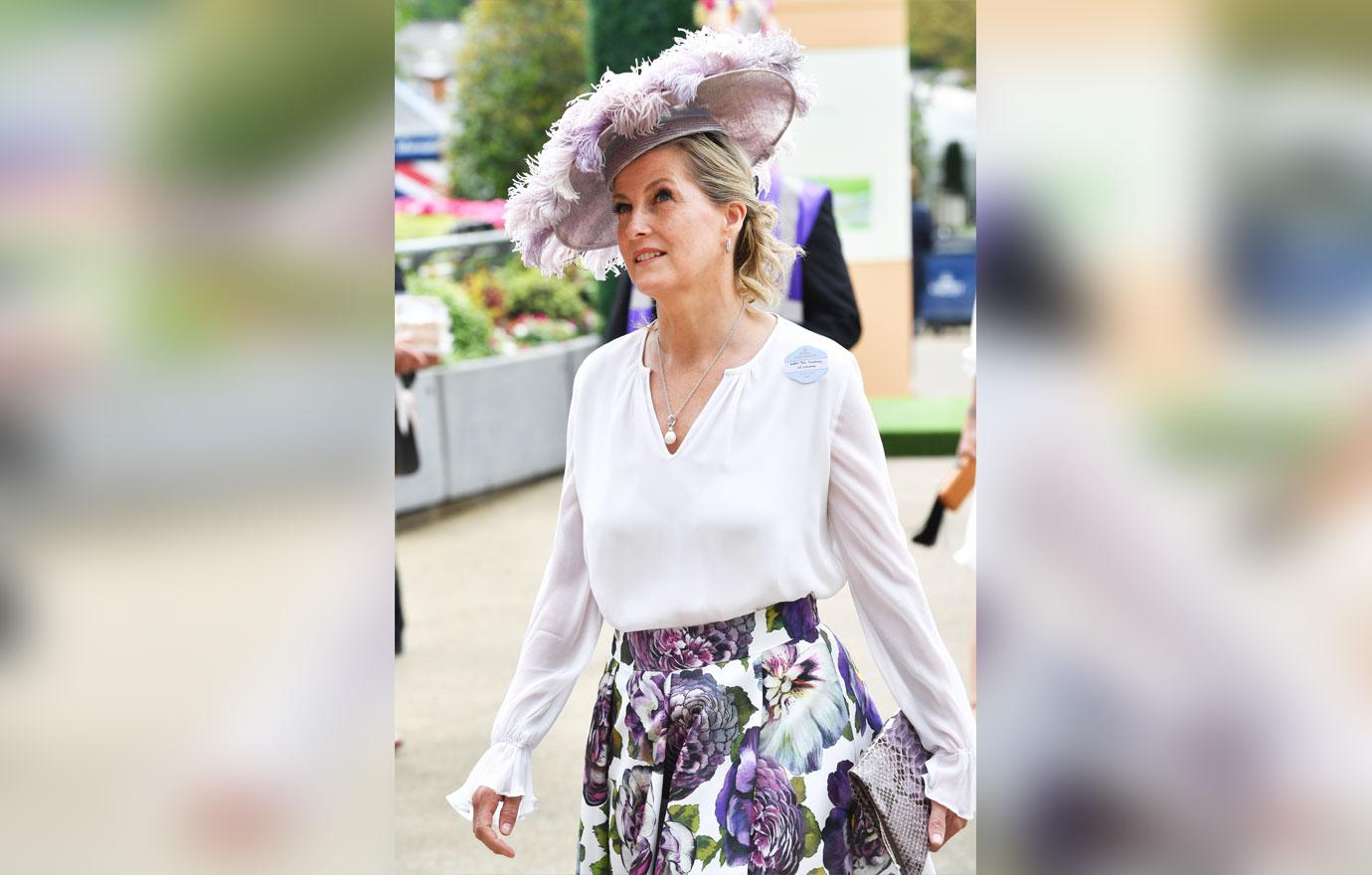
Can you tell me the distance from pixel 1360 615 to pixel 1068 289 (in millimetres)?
335

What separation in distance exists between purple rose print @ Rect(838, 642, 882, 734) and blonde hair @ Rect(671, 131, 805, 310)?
60 cm

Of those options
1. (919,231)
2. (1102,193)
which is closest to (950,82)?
(919,231)

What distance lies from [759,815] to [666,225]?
902 millimetres

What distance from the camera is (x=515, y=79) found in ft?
78.6

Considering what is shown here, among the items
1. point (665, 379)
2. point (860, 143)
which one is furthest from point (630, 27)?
point (665, 379)

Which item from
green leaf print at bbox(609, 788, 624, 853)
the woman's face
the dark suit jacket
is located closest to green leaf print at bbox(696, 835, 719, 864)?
green leaf print at bbox(609, 788, 624, 853)

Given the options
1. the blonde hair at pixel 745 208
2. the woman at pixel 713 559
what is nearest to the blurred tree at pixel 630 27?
the blonde hair at pixel 745 208

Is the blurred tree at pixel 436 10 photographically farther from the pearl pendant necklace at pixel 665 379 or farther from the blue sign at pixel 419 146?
the pearl pendant necklace at pixel 665 379

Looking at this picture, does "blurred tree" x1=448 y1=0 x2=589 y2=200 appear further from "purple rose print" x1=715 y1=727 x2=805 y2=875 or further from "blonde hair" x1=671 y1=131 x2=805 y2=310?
"purple rose print" x1=715 y1=727 x2=805 y2=875

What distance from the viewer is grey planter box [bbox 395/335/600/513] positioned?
9.98 meters

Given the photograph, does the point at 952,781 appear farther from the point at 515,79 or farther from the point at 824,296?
the point at 515,79

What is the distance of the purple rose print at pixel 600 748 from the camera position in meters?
2.67

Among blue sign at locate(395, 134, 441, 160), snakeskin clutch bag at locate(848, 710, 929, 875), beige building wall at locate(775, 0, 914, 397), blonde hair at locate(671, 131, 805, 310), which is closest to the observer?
snakeskin clutch bag at locate(848, 710, 929, 875)

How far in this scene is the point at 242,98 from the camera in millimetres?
1217
